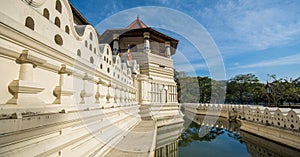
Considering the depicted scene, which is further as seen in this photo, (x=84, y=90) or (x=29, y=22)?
(x=84, y=90)

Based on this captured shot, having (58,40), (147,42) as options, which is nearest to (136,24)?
(147,42)

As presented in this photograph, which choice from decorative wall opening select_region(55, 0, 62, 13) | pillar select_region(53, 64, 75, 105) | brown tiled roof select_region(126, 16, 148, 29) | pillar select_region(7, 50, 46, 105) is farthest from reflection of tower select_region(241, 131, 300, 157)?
brown tiled roof select_region(126, 16, 148, 29)

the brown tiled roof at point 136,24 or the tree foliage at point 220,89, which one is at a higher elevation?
the brown tiled roof at point 136,24

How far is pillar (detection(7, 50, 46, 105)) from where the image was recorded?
1917 mm

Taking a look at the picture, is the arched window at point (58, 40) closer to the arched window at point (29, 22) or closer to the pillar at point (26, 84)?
the arched window at point (29, 22)

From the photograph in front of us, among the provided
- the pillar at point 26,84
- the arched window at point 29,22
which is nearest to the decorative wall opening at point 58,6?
the arched window at point 29,22

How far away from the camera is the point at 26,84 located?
201cm

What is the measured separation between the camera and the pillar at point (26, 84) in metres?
1.92

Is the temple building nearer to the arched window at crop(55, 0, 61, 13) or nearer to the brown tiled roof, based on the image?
the arched window at crop(55, 0, 61, 13)

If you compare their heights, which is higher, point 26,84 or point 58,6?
point 58,6

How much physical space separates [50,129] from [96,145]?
6.58 feet

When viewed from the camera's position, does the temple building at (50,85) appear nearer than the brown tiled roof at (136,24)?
Yes

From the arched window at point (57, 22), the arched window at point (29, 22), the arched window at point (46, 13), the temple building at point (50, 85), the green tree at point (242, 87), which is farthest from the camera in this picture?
the green tree at point (242, 87)

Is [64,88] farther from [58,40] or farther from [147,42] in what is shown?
[147,42]
